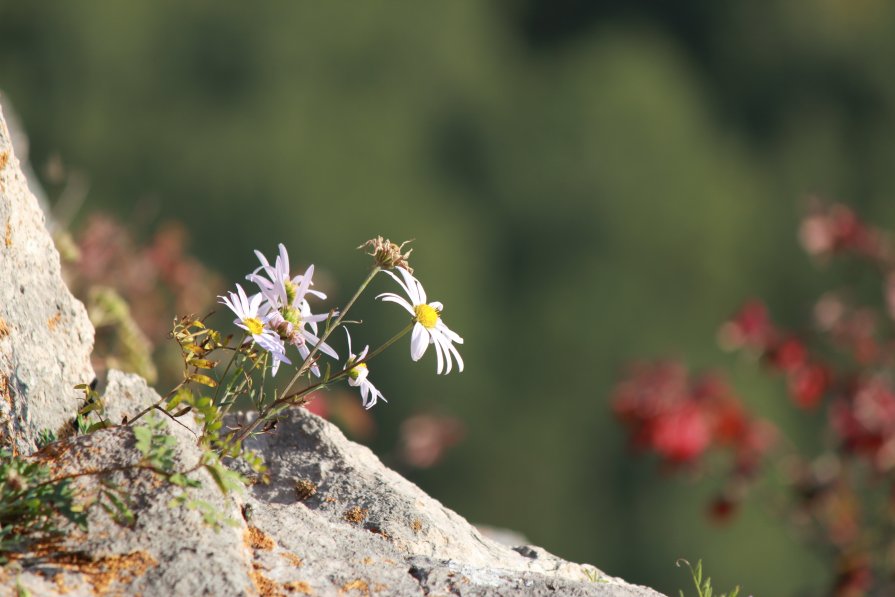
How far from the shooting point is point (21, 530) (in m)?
1.76

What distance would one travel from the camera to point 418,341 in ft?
6.27

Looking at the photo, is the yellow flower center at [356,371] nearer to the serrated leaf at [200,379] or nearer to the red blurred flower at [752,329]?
the serrated leaf at [200,379]

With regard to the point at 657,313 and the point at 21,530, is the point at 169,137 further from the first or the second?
the point at 21,530

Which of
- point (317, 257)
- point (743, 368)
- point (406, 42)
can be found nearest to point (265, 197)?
point (317, 257)

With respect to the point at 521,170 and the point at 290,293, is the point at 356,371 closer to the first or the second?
the point at 290,293

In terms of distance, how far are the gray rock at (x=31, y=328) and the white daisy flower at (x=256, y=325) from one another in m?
0.44

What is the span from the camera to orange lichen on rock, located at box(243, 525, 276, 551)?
1913 millimetres

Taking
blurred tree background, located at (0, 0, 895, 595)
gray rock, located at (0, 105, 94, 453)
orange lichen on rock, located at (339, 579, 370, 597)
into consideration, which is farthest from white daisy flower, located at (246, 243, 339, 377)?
blurred tree background, located at (0, 0, 895, 595)

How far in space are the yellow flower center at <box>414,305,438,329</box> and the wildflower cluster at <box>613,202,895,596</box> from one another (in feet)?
10.7

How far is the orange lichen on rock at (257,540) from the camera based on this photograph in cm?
191

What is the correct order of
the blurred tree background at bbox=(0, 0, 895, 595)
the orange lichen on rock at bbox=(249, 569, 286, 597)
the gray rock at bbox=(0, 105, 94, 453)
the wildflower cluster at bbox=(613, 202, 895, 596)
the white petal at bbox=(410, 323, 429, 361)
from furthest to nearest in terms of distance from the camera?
the blurred tree background at bbox=(0, 0, 895, 595) < the wildflower cluster at bbox=(613, 202, 895, 596) < the gray rock at bbox=(0, 105, 94, 453) < the white petal at bbox=(410, 323, 429, 361) < the orange lichen on rock at bbox=(249, 569, 286, 597)

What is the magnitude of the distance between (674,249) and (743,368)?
151cm

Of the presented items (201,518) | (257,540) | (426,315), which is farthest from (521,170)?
(201,518)

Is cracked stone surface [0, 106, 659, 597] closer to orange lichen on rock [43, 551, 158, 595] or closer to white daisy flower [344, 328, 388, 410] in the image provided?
orange lichen on rock [43, 551, 158, 595]
